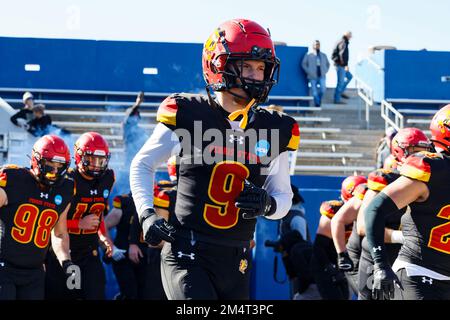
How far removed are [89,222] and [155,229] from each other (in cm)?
395

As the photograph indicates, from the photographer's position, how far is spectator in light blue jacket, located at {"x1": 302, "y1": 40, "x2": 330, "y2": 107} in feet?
49.0

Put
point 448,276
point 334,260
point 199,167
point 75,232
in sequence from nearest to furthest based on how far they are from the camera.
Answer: point 199,167, point 448,276, point 75,232, point 334,260

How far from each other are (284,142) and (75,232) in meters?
3.84

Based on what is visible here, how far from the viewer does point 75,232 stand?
7.73 m

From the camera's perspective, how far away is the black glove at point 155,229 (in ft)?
12.8

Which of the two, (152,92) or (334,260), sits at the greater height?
→ (152,92)

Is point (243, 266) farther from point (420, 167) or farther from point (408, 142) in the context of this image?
point (408, 142)

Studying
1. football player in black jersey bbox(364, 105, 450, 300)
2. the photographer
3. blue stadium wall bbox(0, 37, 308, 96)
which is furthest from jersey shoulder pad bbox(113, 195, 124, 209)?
blue stadium wall bbox(0, 37, 308, 96)

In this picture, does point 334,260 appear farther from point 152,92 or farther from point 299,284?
point 152,92

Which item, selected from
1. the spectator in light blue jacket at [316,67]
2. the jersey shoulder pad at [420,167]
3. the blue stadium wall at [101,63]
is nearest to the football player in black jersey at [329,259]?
the jersey shoulder pad at [420,167]

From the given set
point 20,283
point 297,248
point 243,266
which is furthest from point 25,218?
point 297,248

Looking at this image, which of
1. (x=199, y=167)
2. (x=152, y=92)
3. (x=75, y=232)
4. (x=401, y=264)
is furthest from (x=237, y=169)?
(x=152, y=92)

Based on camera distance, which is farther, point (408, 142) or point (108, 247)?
point (108, 247)

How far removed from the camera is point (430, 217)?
4719 millimetres
